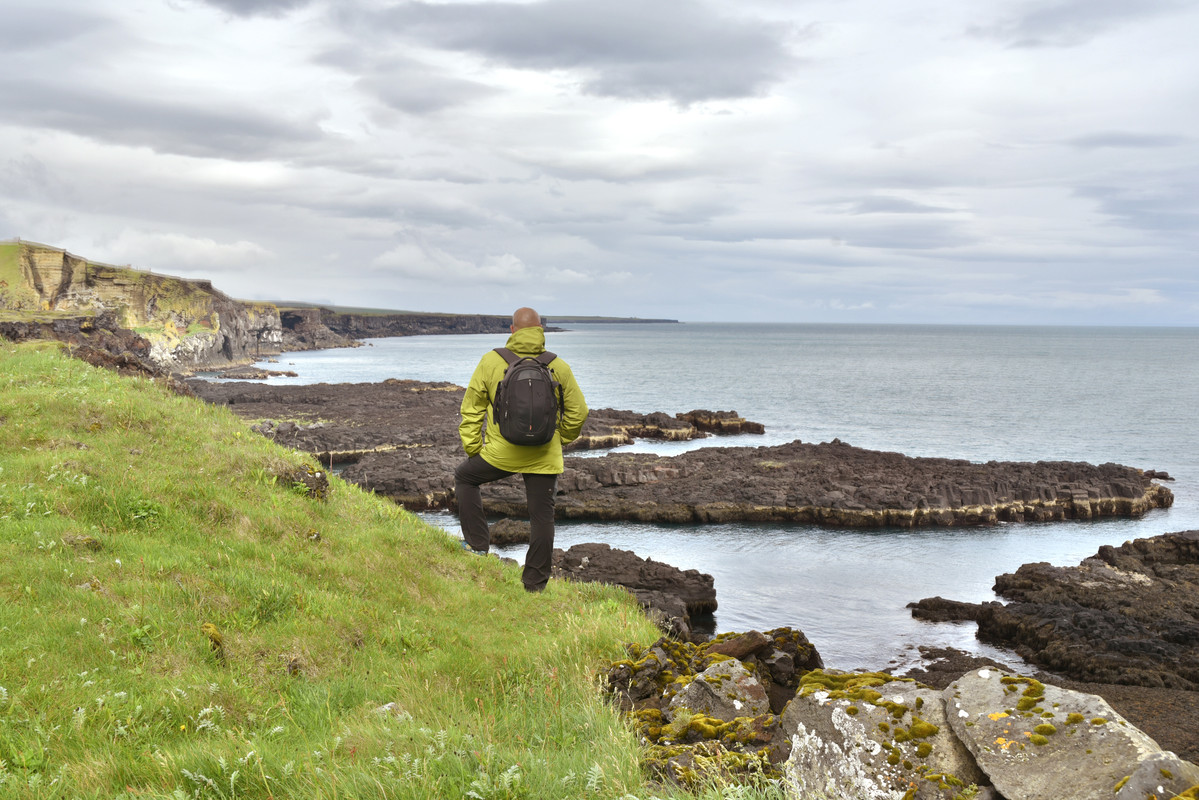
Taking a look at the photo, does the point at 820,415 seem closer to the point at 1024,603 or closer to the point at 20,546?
the point at 1024,603

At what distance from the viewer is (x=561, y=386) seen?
7922mm

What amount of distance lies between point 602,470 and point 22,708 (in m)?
35.2

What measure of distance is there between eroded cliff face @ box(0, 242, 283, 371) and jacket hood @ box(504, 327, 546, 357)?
5879 cm

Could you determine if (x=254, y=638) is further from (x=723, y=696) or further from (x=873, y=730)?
(x=873, y=730)

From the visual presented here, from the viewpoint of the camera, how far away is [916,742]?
160 inches

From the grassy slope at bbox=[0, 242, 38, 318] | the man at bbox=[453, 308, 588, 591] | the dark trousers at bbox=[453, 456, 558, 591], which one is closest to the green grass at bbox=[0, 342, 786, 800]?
the dark trousers at bbox=[453, 456, 558, 591]

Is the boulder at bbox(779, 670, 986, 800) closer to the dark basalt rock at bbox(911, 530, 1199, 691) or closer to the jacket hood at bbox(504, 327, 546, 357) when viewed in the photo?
the jacket hood at bbox(504, 327, 546, 357)

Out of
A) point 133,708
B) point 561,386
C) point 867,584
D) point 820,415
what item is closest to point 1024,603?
point 867,584

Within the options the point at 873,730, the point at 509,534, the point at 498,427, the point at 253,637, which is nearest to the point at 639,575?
the point at 509,534

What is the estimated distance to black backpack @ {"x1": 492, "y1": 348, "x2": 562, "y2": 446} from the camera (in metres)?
7.48

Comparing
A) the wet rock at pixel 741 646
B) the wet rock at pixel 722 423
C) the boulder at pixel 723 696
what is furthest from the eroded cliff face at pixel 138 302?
the boulder at pixel 723 696

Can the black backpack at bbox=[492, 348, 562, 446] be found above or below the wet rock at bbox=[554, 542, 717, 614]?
above

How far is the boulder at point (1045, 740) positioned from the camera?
11.1 ft

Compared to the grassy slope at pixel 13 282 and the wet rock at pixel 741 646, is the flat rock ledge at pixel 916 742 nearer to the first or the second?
the wet rock at pixel 741 646
